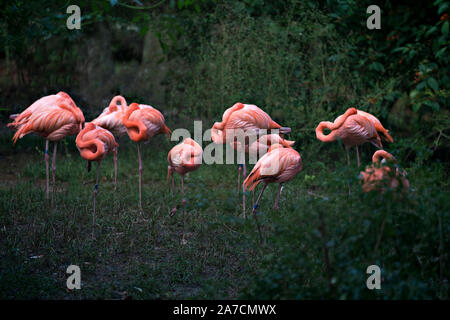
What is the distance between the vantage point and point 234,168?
678 cm

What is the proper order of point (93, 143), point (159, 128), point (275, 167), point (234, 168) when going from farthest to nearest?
point (234, 168) → point (159, 128) → point (93, 143) → point (275, 167)

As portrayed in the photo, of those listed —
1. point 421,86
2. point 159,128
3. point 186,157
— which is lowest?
point 186,157

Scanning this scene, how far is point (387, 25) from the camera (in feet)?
22.5

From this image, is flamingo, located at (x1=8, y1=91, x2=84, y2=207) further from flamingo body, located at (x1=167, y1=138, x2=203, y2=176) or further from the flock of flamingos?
flamingo body, located at (x1=167, y1=138, x2=203, y2=176)

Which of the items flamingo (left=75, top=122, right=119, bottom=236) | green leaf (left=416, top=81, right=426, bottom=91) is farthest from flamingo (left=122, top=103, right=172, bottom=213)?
green leaf (left=416, top=81, right=426, bottom=91)

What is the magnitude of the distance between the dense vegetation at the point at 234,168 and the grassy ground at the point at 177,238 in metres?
0.02

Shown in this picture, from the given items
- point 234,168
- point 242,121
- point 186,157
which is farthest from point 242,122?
point 234,168

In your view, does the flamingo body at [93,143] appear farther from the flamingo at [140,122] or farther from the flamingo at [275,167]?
the flamingo at [275,167]

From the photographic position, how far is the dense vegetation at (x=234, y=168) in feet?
9.20

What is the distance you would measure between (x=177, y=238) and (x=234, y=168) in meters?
2.46

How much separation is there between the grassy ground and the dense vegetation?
0.02 metres

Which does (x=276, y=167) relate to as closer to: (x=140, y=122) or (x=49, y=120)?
(x=140, y=122)
